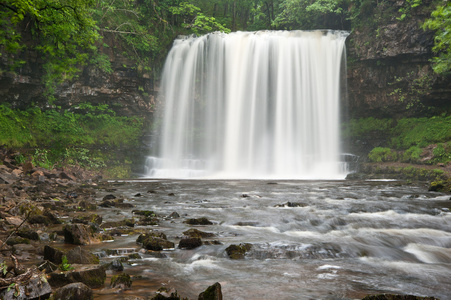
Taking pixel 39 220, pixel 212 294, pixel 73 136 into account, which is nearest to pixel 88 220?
pixel 39 220

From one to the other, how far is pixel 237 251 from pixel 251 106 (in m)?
24.9

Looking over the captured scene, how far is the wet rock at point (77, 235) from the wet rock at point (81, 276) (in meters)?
1.64

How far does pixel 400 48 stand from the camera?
77.9 feet

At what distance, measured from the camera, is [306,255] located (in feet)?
14.9

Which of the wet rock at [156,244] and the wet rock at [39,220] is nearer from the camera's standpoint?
the wet rock at [156,244]

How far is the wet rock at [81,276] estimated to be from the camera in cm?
284

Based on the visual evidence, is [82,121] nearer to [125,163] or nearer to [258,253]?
[125,163]

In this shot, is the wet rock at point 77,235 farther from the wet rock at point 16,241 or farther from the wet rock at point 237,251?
the wet rock at point 237,251

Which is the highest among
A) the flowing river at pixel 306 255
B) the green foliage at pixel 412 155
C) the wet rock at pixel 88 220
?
the green foliage at pixel 412 155

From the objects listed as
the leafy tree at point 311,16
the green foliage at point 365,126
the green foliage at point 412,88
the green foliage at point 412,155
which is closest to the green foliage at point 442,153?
the green foliage at point 412,155

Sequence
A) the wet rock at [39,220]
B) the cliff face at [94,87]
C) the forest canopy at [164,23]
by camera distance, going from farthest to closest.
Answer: the cliff face at [94,87] < the forest canopy at [164,23] < the wet rock at [39,220]

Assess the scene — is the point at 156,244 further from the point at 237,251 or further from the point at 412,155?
the point at 412,155

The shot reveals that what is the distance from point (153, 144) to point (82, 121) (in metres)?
5.83

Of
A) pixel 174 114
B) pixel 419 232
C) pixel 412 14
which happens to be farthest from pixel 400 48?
pixel 419 232
